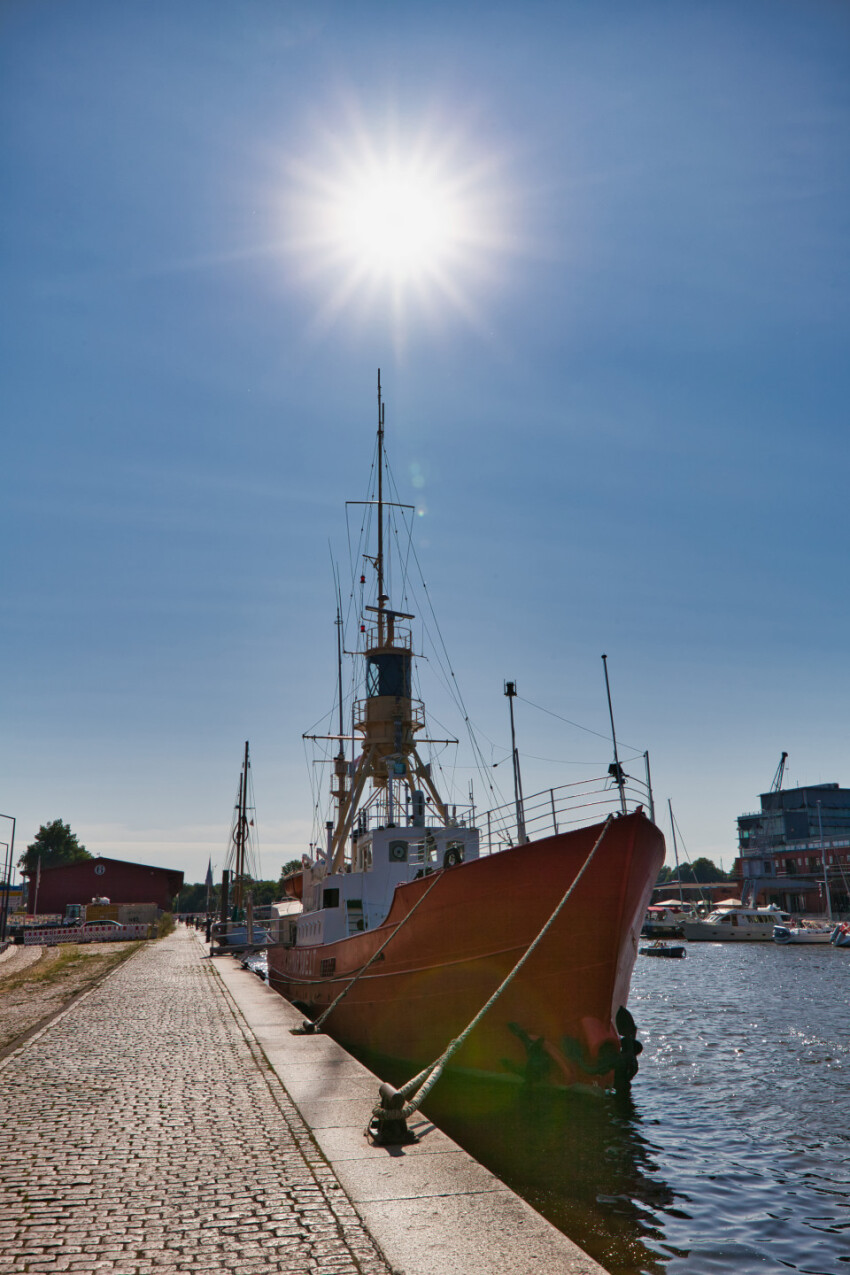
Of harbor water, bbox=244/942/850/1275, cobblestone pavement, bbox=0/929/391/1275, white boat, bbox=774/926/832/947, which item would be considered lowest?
white boat, bbox=774/926/832/947

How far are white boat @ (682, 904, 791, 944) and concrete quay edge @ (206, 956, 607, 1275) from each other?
6124 cm

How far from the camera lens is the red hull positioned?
38.4 feet

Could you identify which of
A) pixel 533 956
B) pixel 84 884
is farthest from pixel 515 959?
pixel 84 884

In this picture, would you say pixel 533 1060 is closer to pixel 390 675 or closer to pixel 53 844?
pixel 390 675

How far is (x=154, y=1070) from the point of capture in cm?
1023

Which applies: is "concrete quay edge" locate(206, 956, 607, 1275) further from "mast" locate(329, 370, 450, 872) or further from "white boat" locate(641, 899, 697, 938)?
"white boat" locate(641, 899, 697, 938)

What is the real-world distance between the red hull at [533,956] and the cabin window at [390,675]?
30.4 ft

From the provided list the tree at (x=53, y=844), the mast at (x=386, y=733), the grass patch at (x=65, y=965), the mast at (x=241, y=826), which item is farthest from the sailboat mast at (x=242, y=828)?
the tree at (x=53, y=844)

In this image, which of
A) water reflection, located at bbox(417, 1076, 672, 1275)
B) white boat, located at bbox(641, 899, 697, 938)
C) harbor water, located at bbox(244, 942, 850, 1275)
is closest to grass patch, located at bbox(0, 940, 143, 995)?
harbor water, located at bbox(244, 942, 850, 1275)

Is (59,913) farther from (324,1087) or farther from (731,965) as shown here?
(324,1087)

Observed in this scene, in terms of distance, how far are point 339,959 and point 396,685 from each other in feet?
26.2

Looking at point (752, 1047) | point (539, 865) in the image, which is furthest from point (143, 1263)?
point (752, 1047)

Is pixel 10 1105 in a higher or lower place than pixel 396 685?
lower

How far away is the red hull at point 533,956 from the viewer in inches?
460
